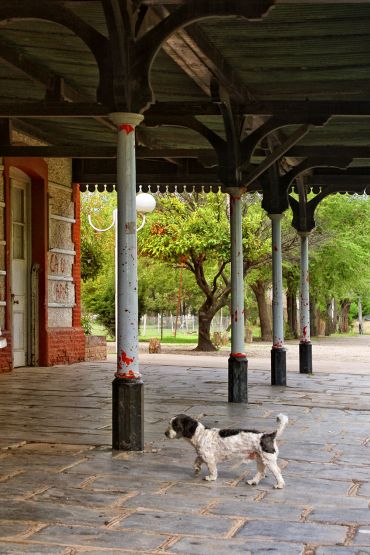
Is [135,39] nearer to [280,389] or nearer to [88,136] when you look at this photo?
[280,389]

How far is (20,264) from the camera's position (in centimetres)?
1400

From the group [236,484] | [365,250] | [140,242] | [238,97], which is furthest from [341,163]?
[365,250]

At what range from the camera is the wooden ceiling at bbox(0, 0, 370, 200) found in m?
6.62

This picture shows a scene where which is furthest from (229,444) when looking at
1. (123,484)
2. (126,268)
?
(126,268)

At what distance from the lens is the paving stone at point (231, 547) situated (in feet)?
13.4

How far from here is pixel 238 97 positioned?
948cm

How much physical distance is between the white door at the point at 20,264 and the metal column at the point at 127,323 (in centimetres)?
709

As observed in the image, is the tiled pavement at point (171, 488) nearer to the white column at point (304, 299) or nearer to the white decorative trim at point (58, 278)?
the white column at point (304, 299)

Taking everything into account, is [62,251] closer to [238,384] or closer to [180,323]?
[238,384]

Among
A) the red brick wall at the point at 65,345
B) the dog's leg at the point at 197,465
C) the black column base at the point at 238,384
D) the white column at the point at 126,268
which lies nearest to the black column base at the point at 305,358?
the red brick wall at the point at 65,345

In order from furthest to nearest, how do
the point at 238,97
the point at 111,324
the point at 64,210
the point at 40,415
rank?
the point at 111,324 < the point at 64,210 < the point at 238,97 < the point at 40,415

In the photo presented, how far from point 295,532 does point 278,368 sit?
25.5ft

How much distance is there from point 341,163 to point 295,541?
26.6 feet

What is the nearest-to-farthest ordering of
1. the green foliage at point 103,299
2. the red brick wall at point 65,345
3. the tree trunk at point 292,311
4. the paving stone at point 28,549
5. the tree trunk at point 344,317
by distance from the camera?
1. the paving stone at point 28,549
2. the red brick wall at point 65,345
3. the green foliage at point 103,299
4. the tree trunk at point 292,311
5. the tree trunk at point 344,317
